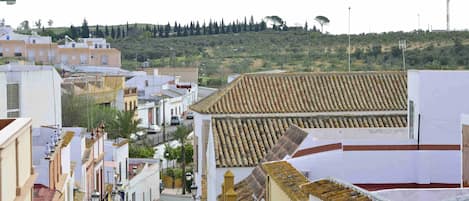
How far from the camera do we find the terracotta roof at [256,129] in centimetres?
1980

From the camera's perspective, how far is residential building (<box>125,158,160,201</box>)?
1249 inches

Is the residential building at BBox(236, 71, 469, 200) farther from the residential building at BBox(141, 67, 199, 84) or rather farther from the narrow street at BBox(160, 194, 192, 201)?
the residential building at BBox(141, 67, 199, 84)

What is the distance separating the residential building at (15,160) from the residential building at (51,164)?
4820mm

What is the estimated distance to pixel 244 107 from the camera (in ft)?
70.9

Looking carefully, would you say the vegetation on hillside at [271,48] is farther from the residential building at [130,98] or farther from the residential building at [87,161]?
the residential building at [87,161]

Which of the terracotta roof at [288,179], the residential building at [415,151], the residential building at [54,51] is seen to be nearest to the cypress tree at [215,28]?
the residential building at [54,51]

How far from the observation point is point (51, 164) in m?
16.2

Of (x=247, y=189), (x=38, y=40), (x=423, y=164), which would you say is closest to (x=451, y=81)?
(x=423, y=164)

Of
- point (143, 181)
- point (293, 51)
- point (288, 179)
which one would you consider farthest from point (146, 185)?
point (293, 51)

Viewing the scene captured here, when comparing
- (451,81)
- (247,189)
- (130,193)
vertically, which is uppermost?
(451,81)

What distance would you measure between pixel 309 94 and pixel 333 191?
572 inches

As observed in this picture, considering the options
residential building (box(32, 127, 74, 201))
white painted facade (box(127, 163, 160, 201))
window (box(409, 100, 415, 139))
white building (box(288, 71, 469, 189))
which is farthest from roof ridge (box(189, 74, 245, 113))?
white painted facade (box(127, 163, 160, 201))

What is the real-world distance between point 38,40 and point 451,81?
7289 centimetres

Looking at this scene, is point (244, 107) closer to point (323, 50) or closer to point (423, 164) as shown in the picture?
point (423, 164)
